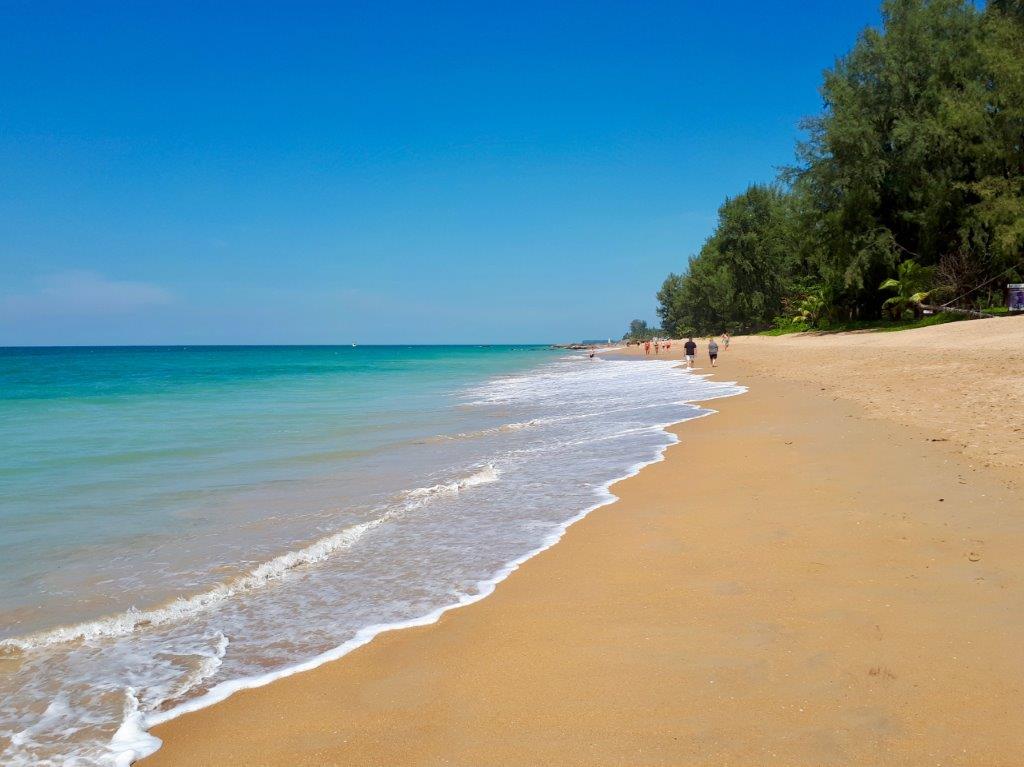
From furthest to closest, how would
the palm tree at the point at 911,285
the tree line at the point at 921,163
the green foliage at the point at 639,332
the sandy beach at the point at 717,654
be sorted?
the green foliage at the point at 639,332 → the palm tree at the point at 911,285 → the tree line at the point at 921,163 → the sandy beach at the point at 717,654

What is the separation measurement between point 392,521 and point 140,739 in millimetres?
4018

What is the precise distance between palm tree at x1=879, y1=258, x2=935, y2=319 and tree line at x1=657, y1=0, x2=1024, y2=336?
0.07m

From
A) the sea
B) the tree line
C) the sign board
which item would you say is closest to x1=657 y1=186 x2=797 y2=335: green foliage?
the tree line

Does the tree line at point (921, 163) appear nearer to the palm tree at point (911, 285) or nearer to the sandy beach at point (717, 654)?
the palm tree at point (911, 285)

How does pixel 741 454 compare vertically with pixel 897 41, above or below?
below

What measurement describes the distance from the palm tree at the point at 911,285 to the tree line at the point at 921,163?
0.07m

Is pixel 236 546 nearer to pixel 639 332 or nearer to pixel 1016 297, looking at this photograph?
pixel 1016 297

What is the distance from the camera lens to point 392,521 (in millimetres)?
7203

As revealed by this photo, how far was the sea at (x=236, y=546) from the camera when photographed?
3809 mm

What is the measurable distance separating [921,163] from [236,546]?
40742 millimetres

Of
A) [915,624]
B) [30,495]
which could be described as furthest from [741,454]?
[30,495]

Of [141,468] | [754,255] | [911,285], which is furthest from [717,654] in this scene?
[754,255]

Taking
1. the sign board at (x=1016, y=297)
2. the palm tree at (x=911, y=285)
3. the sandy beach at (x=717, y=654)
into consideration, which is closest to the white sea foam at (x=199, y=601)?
the sandy beach at (x=717, y=654)

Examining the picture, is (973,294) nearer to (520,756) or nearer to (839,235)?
(839,235)
